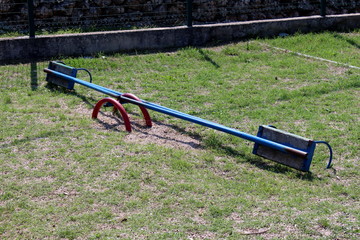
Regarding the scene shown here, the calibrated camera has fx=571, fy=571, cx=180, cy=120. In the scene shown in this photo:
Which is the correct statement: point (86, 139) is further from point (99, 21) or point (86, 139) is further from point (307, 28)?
point (307, 28)

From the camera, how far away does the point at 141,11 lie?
13086 millimetres

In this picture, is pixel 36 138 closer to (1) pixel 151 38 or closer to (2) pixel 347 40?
(1) pixel 151 38

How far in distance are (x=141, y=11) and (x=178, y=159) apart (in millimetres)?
7597

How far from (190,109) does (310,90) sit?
6.61 feet

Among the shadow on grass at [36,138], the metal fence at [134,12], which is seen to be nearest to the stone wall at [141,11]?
the metal fence at [134,12]

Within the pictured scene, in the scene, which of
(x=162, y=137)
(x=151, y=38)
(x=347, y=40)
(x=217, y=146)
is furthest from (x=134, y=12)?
(x=217, y=146)

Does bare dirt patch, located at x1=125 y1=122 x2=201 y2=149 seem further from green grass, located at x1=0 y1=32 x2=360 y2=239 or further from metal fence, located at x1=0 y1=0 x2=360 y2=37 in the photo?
metal fence, located at x1=0 y1=0 x2=360 y2=37

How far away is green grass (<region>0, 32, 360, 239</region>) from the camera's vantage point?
4.80 m

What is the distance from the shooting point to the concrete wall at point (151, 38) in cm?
1019

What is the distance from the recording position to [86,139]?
6688 mm

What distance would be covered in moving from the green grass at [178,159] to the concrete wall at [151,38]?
49 cm

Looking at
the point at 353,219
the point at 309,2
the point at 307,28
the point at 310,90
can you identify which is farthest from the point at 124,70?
the point at 309,2

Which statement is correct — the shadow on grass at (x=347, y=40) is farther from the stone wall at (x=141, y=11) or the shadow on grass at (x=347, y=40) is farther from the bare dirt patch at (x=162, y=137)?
the bare dirt patch at (x=162, y=137)

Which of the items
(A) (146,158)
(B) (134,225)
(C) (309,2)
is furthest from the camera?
(C) (309,2)
